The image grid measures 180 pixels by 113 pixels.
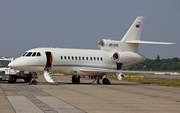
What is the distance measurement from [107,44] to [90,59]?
314cm

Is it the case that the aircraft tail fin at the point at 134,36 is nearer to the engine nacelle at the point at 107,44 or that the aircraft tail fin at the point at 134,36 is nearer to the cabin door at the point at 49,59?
the engine nacelle at the point at 107,44

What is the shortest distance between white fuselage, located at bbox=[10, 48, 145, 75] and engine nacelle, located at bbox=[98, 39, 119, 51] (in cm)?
52

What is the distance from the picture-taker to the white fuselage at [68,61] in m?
37.8

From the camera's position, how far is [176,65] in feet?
504

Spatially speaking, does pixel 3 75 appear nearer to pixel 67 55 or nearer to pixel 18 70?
pixel 18 70

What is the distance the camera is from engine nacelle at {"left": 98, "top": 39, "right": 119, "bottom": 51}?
4428cm

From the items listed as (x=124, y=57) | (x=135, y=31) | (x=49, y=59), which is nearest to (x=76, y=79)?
(x=49, y=59)

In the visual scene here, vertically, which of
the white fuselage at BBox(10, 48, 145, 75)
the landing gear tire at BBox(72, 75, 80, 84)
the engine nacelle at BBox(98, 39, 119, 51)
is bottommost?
the landing gear tire at BBox(72, 75, 80, 84)

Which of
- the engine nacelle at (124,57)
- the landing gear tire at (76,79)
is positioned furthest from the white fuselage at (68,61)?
the landing gear tire at (76,79)

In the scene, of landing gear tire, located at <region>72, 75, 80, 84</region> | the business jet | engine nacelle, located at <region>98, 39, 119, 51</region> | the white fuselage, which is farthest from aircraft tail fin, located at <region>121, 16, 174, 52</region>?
landing gear tire, located at <region>72, 75, 80, 84</region>

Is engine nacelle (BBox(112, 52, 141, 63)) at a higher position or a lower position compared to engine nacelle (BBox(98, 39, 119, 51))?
lower

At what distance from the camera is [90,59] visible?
42156 mm

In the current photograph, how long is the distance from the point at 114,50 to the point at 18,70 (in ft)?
35.1

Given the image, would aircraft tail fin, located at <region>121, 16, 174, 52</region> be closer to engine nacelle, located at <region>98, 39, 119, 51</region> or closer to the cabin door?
engine nacelle, located at <region>98, 39, 119, 51</region>
